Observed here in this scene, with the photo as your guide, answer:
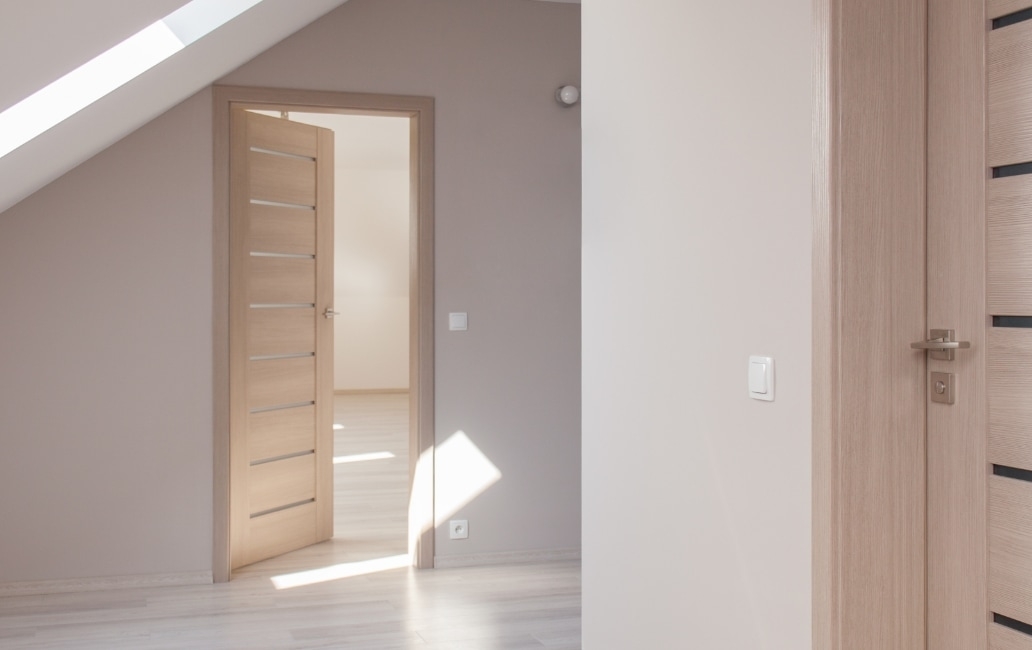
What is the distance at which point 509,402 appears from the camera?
4.85 meters

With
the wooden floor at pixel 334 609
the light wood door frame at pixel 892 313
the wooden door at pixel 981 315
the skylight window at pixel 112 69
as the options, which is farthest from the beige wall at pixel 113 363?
the wooden door at pixel 981 315

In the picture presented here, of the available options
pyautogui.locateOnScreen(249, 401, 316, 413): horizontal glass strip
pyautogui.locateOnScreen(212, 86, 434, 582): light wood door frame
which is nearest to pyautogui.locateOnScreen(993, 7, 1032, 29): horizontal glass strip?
pyautogui.locateOnScreen(212, 86, 434, 582): light wood door frame

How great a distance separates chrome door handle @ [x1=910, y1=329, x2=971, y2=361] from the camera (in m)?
1.63

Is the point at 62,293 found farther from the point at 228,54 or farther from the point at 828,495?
the point at 828,495

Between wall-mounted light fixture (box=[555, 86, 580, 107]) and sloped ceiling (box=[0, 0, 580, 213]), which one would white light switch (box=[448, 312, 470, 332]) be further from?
sloped ceiling (box=[0, 0, 580, 213])

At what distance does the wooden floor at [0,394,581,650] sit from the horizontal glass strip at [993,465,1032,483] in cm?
225

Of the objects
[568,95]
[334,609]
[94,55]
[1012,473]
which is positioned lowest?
[334,609]

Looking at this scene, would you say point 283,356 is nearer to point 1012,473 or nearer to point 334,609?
point 334,609

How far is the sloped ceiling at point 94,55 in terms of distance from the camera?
7.38ft

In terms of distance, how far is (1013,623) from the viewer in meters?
1.56

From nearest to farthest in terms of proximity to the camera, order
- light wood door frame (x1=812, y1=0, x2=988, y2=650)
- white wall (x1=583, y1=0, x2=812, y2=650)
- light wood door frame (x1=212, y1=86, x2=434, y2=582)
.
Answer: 1. light wood door frame (x1=812, y1=0, x2=988, y2=650)
2. white wall (x1=583, y1=0, x2=812, y2=650)
3. light wood door frame (x1=212, y1=86, x2=434, y2=582)

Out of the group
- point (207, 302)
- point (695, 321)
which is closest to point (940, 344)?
point (695, 321)

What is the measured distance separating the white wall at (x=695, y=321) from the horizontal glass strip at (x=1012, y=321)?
1.04 ft

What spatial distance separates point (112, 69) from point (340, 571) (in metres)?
2.49
